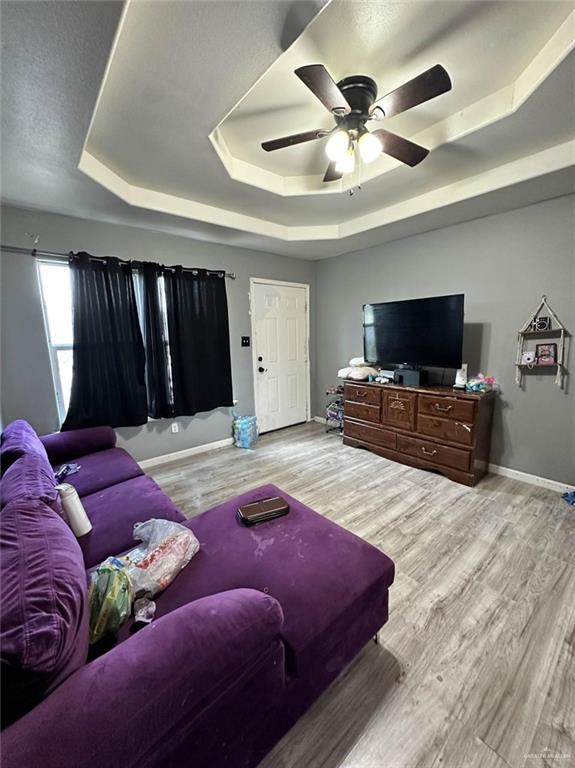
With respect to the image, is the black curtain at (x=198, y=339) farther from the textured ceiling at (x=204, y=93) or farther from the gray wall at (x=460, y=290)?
the textured ceiling at (x=204, y=93)

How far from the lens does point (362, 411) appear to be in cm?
357

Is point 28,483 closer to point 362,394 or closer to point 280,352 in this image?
point 362,394

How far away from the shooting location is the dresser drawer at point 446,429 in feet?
8.89

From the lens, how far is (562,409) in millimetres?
2578

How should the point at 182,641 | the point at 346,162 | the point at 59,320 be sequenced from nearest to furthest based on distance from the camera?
1. the point at 182,641
2. the point at 346,162
3. the point at 59,320

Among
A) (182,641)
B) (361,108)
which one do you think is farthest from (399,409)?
(182,641)

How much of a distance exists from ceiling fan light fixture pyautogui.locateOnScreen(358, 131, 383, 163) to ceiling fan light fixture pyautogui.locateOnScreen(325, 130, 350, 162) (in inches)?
3.3

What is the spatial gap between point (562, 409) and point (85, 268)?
4.31 metres

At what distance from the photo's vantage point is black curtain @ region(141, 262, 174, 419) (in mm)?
3076

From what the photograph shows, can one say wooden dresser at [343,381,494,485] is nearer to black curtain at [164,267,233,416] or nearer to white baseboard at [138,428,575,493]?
white baseboard at [138,428,575,493]

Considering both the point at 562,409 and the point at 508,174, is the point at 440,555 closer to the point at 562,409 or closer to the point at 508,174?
the point at 562,409

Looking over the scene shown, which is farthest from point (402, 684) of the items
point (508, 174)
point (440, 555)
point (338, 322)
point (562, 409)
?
point (338, 322)

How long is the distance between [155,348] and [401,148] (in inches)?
104

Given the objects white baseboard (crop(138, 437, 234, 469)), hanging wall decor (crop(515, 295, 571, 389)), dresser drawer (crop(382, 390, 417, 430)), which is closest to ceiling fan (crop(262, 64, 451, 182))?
hanging wall decor (crop(515, 295, 571, 389))
